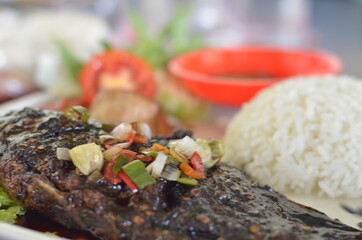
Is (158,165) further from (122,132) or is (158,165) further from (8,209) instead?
(8,209)

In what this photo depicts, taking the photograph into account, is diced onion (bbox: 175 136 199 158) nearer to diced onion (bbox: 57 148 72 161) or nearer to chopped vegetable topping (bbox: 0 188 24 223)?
diced onion (bbox: 57 148 72 161)

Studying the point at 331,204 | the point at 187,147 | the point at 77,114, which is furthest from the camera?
the point at 331,204

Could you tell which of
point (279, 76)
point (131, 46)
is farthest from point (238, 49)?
point (131, 46)

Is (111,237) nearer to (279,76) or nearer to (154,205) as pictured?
(154,205)

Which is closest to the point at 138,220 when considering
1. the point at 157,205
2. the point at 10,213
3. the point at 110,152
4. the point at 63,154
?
the point at 157,205

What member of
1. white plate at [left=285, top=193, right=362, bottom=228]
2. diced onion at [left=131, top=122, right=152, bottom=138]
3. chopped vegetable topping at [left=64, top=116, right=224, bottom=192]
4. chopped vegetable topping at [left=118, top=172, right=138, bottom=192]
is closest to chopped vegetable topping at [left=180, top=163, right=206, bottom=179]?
chopped vegetable topping at [left=64, top=116, right=224, bottom=192]

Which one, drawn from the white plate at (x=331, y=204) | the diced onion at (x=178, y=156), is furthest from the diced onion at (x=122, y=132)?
the white plate at (x=331, y=204)
